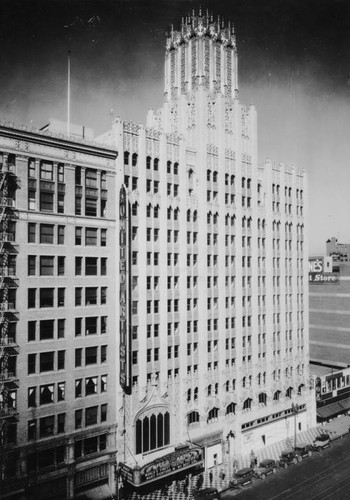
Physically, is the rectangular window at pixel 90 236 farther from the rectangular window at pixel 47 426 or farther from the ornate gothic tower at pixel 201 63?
the ornate gothic tower at pixel 201 63

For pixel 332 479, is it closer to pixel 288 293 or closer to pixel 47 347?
pixel 288 293

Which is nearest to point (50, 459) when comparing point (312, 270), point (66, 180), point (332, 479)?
point (66, 180)

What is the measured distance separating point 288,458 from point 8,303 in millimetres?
37228

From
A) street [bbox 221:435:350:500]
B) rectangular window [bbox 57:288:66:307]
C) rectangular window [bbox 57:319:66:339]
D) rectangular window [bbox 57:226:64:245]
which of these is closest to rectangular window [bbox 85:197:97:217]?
rectangular window [bbox 57:226:64:245]

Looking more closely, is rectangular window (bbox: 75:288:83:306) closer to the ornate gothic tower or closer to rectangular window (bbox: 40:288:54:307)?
rectangular window (bbox: 40:288:54:307)

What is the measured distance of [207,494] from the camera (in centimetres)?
4366

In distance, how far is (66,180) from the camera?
4325cm

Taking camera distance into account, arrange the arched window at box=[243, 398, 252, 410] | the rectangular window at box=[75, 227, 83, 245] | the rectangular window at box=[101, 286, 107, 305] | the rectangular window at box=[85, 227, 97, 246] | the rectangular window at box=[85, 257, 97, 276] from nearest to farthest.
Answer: the rectangular window at box=[75, 227, 83, 245], the rectangular window at box=[85, 257, 97, 276], the rectangular window at box=[85, 227, 97, 246], the rectangular window at box=[101, 286, 107, 305], the arched window at box=[243, 398, 252, 410]

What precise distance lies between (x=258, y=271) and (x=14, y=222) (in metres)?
32.4

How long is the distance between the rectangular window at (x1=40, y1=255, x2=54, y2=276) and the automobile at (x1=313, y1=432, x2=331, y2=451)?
40359 mm

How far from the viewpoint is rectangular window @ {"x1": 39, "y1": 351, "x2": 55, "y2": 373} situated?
1614 inches

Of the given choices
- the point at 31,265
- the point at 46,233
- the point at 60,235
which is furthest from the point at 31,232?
the point at 31,265

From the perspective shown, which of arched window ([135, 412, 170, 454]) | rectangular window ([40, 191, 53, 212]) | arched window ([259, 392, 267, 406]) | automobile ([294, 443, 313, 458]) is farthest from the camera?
arched window ([259, 392, 267, 406])

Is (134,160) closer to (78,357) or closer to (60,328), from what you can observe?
(60,328)
